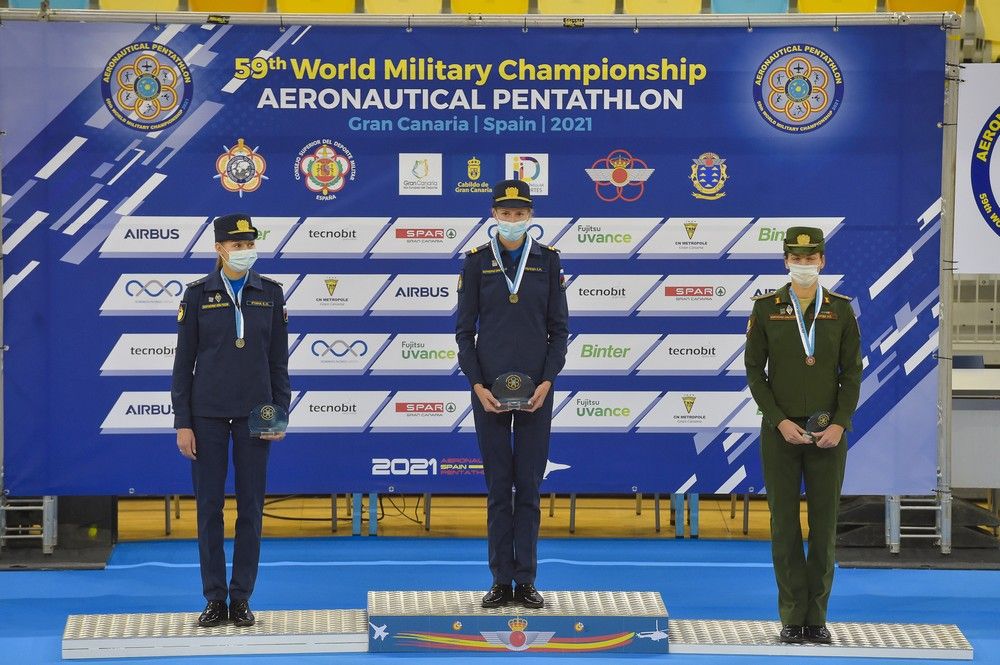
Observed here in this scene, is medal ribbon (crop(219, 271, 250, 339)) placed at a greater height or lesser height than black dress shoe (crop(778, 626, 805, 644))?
greater

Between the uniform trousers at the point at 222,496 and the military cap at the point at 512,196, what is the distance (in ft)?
4.93

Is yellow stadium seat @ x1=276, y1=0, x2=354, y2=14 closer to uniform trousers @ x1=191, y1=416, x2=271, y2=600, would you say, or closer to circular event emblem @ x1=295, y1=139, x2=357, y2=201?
circular event emblem @ x1=295, y1=139, x2=357, y2=201

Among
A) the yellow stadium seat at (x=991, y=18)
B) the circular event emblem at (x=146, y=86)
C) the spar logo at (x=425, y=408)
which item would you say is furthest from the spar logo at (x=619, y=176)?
the yellow stadium seat at (x=991, y=18)

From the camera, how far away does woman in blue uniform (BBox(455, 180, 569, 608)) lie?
5699 millimetres

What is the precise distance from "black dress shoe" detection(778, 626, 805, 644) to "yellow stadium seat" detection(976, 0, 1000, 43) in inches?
193

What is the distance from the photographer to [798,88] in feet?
24.4

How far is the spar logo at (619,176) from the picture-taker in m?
7.47

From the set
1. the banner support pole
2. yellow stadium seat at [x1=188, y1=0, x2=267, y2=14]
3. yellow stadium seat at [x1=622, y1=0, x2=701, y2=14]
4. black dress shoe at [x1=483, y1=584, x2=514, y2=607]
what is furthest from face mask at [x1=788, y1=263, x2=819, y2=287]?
yellow stadium seat at [x1=188, y1=0, x2=267, y2=14]

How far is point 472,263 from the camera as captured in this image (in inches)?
227

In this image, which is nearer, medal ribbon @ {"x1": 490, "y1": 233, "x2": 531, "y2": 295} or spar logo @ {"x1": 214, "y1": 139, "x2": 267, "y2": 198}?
medal ribbon @ {"x1": 490, "y1": 233, "x2": 531, "y2": 295}

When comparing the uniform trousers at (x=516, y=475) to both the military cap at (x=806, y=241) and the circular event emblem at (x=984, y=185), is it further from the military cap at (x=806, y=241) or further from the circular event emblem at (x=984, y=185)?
the circular event emblem at (x=984, y=185)

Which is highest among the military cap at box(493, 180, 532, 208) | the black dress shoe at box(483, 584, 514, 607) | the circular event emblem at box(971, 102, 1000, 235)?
the circular event emblem at box(971, 102, 1000, 235)

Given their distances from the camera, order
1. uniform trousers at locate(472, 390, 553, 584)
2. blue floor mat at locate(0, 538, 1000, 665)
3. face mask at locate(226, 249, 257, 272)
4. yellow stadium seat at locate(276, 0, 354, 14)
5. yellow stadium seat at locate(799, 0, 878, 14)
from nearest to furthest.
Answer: face mask at locate(226, 249, 257, 272) < uniform trousers at locate(472, 390, 553, 584) < blue floor mat at locate(0, 538, 1000, 665) < yellow stadium seat at locate(276, 0, 354, 14) < yellow stadium seat at locate(799, 0, 878, 14)

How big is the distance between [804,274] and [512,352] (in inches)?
52.0
